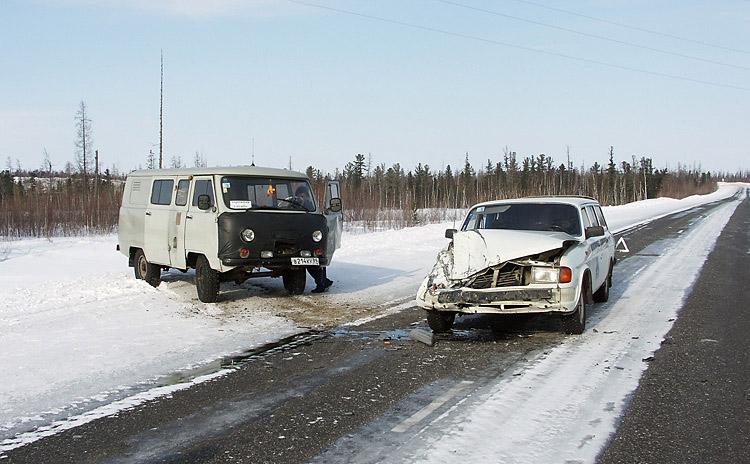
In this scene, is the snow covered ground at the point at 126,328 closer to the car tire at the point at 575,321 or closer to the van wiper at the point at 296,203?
the car tire at the point at 575,321

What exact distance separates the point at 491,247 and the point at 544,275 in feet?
2.40

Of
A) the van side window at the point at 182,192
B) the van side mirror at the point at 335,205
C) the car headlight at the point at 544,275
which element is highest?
the van side window at the point at 182,192

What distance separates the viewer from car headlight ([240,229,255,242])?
9.41 metres

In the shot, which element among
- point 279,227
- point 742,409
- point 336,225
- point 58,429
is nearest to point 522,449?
point 742,409

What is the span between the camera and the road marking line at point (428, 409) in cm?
439

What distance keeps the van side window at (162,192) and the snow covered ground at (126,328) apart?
1.62 metres

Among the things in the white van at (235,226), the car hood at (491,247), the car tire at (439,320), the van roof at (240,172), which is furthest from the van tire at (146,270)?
the car hood at (491,247)

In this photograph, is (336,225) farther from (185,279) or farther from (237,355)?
(237,355)

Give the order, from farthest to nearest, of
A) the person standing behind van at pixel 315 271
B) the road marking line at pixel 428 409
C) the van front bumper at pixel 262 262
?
the person standing behind van at pixel 315 271 < the van front bumper at pixel 262 262 < the road marking line at pixel 428 409

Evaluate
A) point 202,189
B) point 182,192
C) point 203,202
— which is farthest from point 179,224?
point 203,202

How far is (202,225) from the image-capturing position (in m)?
9.84

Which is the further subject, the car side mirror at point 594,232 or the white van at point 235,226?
the white van at point 235,226

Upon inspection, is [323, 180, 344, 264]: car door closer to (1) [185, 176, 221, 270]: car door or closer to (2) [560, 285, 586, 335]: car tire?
(1) [185, 176, 221, 270]: car door

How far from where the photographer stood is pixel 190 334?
7.79 m
